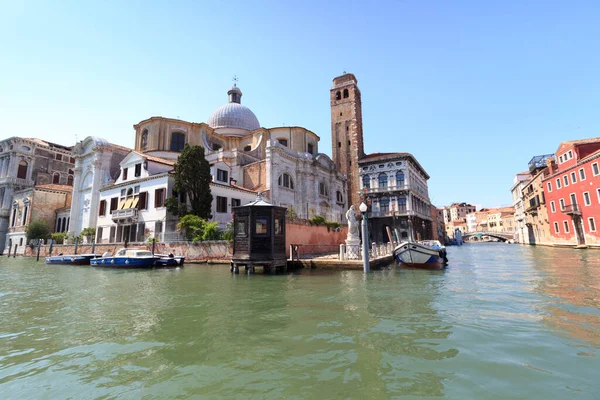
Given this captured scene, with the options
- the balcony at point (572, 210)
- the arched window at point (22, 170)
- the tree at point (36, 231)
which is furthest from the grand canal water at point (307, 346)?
the arched window at point (22, 170)

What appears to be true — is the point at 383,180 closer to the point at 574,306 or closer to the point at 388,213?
the point at 388,213

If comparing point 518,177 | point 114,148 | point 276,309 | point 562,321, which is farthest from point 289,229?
point 518,177

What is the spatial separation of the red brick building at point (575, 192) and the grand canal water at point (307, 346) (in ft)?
78.0

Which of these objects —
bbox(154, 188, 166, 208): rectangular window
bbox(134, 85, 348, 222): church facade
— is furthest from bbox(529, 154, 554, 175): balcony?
bbox(154, 188, 166, 208): rectangular window

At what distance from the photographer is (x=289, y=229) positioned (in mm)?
18500

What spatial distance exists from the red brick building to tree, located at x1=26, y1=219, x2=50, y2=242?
53.6 m

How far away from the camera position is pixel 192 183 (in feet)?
74.2

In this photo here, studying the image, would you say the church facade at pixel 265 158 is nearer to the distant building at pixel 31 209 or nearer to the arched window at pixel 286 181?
the arched window at pixel 286 181

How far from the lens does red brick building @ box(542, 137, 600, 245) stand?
2505 cm

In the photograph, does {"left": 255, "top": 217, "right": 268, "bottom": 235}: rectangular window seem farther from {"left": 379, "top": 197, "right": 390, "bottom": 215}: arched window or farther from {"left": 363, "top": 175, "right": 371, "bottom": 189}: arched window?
{"left": 363, "top": 175, "right": 371, "bottom": 189}: arched window

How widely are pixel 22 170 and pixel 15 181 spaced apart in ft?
6.29

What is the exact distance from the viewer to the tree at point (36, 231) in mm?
33406

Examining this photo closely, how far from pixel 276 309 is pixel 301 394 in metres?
4.00

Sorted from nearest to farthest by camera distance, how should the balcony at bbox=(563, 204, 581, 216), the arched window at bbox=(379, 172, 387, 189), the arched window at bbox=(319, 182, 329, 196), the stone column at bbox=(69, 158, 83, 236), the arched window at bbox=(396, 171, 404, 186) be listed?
the balcony at bbox=(563, 204, 581, 216)
the stone column at bbox=(69, 158, 83, 236)
the arched window at bbox=(319, 182, 329, 196)
the arched window at bbox=(396, 171, 404, 186)
the arched window at bbox=(379, 172, 387, 189)
